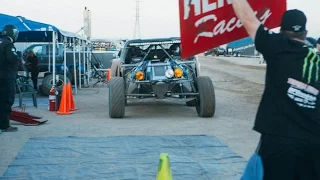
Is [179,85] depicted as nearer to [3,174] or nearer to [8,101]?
[8,101]

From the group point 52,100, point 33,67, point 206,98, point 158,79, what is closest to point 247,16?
point 206,98

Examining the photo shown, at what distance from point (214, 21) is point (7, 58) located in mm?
6451

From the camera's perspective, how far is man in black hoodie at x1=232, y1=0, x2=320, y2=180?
3.29 meters

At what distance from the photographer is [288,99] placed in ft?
10.8

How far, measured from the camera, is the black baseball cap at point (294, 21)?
132 inches

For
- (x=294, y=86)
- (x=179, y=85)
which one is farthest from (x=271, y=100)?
(x=179, y=85)

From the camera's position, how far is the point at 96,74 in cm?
2527

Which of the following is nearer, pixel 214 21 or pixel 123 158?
pixel 214 21

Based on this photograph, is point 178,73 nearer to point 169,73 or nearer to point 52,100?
point 169,73

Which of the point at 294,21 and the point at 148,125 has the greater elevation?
the point at 294,21

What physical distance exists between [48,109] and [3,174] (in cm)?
743

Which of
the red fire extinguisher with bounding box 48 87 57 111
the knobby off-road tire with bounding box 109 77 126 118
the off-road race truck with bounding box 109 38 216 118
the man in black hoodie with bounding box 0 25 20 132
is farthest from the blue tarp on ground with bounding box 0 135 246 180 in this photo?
the red fire extinguisher with bounding box 48 87 57 111

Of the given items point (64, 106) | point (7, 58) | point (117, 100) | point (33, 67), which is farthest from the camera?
point (33, 67)

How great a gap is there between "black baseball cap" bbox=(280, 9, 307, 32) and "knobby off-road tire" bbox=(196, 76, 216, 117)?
26.3 feet
